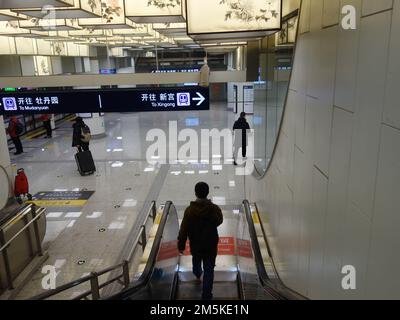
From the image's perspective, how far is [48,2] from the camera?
313 centimetres

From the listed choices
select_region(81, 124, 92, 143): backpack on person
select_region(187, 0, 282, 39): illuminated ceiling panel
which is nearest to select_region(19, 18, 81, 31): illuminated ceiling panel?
select_region(187, 0, 282, 39): illuminated ceiling panel

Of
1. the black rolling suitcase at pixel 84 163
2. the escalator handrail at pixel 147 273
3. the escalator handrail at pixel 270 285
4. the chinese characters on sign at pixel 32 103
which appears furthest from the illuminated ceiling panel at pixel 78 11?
the black rolling suitcase at pixel 84 163

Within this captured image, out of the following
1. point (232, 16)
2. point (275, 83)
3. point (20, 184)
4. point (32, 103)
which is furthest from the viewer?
point (20, 184)

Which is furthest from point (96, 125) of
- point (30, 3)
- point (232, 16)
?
point (232, 16)

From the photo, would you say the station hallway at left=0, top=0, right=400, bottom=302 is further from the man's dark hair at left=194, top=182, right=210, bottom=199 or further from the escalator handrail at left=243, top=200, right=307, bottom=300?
the man's dark hair at left=194, top=182, right=210, bottom=199

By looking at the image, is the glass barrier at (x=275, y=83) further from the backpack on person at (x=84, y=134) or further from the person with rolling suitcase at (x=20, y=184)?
the backpack on person at (x=84, y=134)

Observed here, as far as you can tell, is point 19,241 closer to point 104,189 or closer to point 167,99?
point 167,99

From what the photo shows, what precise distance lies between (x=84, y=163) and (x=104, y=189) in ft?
5.55

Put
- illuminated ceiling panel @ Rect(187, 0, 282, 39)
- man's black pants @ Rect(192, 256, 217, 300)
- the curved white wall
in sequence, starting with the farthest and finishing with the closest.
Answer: man's black pants @ Rect(192, 256, 217, 300)
illuminated ceiling panel @ Rect(187, 0, 282, 39)
the curved white wall

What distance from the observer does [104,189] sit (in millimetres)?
10242

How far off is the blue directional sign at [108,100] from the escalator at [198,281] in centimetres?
166

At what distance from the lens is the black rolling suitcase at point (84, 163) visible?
448 inches

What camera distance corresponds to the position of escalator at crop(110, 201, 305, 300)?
3.81 m

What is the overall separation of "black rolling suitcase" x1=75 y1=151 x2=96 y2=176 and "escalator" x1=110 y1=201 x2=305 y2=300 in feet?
19.4
